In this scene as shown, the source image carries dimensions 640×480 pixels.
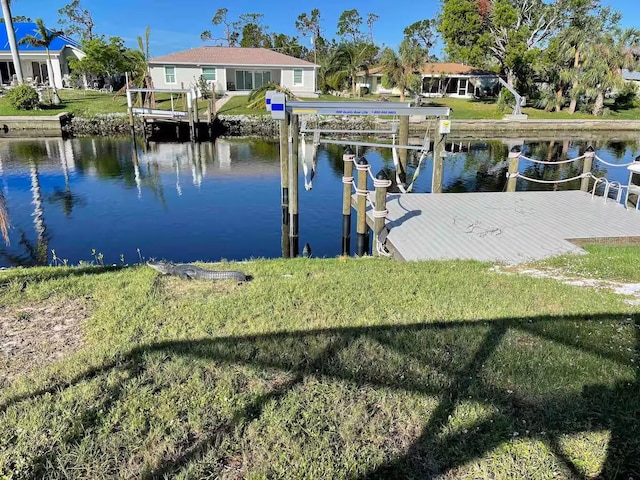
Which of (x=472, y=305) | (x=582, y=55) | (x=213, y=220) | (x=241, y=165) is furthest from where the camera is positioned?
→ (x=582, y=55)

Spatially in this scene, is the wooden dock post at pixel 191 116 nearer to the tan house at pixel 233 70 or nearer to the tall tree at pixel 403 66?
the tan house at pixel 233 70

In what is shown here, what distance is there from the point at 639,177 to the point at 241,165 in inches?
509

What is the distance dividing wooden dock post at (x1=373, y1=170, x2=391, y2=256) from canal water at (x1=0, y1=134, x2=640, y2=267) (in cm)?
195

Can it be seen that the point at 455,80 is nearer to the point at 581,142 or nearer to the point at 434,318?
the point at 581,142

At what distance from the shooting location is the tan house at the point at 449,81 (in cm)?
4116

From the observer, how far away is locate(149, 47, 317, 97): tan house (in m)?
35.2

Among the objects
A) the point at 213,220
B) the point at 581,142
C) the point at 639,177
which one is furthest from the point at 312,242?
the point at 581,142

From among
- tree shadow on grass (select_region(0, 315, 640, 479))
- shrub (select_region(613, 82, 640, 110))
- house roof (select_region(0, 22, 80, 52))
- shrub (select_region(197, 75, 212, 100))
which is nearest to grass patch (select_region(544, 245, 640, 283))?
tree shadow on grass (select_region(0, 315, 640, 479))

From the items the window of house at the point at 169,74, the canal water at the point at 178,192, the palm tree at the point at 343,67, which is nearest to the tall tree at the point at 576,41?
the canal water at the point at 178,192

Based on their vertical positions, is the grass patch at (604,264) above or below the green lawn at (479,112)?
below

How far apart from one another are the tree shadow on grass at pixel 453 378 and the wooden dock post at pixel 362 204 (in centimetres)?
440

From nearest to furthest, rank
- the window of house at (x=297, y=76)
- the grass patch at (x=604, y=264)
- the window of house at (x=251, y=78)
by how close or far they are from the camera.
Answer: the grass patch at (x=604, y=264)
the window of house at (x=297, y=76)
the window of house at (x=251, y=78)

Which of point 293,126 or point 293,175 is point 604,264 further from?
point 293,126

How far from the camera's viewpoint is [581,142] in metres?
26.5
